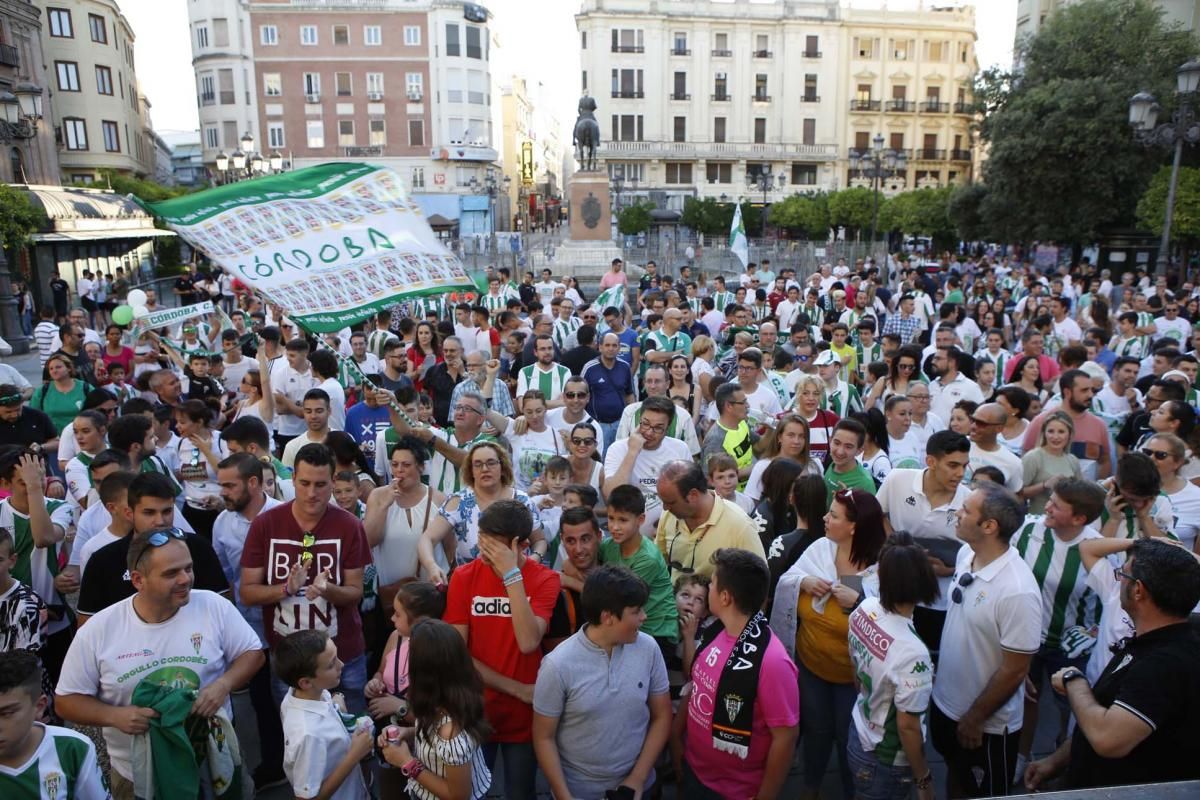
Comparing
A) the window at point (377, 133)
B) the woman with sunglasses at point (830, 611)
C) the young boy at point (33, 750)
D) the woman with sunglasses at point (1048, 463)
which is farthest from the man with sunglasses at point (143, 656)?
the window at point (377, 133)

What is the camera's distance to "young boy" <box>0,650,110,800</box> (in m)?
2.55

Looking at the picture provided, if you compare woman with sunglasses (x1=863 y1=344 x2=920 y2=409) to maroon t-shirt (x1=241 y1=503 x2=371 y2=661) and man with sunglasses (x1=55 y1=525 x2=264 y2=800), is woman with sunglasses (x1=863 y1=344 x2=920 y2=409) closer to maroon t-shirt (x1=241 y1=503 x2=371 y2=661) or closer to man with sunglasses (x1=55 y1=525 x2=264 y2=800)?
maroon t-shirt (x1=241 y1=503 x2=371 y2=661)

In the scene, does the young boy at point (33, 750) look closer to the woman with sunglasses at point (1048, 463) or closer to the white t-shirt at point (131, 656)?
the white t-shirt at point (131, 656)

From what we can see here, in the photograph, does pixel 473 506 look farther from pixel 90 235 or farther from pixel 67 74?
pixel 67 74

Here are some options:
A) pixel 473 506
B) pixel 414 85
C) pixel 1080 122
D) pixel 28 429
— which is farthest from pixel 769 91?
pixel 473 506

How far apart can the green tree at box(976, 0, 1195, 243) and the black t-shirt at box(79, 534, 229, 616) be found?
26.8 m

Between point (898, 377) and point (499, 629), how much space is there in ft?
17.3

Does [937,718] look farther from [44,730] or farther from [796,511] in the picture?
[44,730]

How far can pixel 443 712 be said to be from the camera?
295 cm

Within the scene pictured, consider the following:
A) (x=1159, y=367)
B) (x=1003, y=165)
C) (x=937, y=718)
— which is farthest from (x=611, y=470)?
(x=1003, y=165)

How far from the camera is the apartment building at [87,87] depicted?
4031 centimetres

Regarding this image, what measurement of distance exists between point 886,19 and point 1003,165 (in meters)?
40.8

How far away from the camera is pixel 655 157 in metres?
60.6

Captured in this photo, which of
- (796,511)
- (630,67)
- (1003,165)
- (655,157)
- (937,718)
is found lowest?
(937,718)
